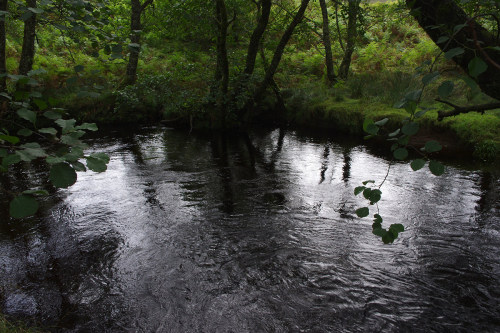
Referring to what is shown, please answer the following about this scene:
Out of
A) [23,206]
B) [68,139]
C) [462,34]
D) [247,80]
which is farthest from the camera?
[247,80]

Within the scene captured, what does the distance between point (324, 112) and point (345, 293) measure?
28.3ft

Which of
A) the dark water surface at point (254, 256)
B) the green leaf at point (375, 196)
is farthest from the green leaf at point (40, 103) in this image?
the dark water surface at point (254, 256)

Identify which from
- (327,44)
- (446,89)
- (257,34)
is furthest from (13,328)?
(327,44)

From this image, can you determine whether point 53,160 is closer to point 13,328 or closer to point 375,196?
point 375,196

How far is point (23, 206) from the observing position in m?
1.23

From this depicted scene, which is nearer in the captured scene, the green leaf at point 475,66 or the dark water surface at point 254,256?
the green leaf at point 475,66

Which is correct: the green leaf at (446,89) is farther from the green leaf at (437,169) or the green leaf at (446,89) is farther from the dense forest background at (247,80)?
the dense forest background at (247,80)

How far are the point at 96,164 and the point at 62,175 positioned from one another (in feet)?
0.42

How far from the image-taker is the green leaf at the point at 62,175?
1256 millimetres

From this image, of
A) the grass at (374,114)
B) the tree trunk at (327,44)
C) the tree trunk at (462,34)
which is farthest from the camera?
the tree trunk at (327,44)

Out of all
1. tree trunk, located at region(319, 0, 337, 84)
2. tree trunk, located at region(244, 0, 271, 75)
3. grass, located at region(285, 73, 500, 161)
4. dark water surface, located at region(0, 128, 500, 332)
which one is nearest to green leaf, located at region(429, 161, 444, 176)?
dark water surface, located at region(0, 128, 500, 332)

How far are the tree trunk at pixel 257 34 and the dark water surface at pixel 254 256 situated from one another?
5.17 m

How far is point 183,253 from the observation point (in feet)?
13.5

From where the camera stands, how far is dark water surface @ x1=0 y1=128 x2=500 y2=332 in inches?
123
